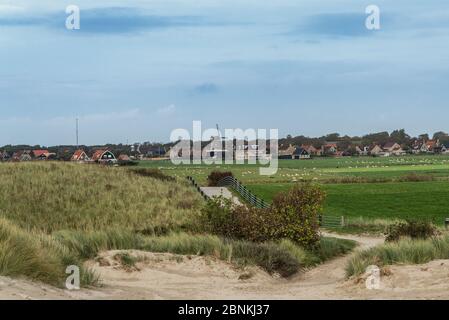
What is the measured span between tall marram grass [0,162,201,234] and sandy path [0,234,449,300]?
10.1 metres

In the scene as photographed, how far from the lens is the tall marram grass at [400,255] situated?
51.3 feet

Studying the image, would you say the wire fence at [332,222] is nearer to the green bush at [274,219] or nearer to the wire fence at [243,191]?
the wire fence at [243,191]

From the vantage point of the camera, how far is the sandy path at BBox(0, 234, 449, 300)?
1208 cm

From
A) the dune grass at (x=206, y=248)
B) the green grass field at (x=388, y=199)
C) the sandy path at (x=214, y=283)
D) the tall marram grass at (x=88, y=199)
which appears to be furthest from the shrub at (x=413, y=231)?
the green grass field at (x=388, y=199)

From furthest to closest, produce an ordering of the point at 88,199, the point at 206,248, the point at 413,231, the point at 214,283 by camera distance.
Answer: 1. the point at 88,199
2. the point at 413,231
3. the point at 206,248
4. the point at 214,283

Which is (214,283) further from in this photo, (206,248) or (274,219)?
(274,219)

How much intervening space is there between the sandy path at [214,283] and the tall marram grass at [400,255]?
58 centimetres

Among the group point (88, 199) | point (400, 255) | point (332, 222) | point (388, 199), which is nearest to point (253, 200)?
point (332, 222)

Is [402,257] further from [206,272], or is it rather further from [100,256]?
[100,256]

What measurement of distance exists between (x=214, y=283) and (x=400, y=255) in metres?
4.40

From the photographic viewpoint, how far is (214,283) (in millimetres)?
15992

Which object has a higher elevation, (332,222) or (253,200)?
(253,200)

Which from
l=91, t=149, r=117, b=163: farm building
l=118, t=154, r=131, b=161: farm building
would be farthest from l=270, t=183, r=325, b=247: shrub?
l=118, t=154, r=131, b=161: farm building

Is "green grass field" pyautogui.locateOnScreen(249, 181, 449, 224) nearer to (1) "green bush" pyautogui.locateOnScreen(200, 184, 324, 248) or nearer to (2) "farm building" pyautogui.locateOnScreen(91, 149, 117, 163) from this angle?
(1) "green bush" pyautogui.locateOnScreen(200, 184, 324, 248)
